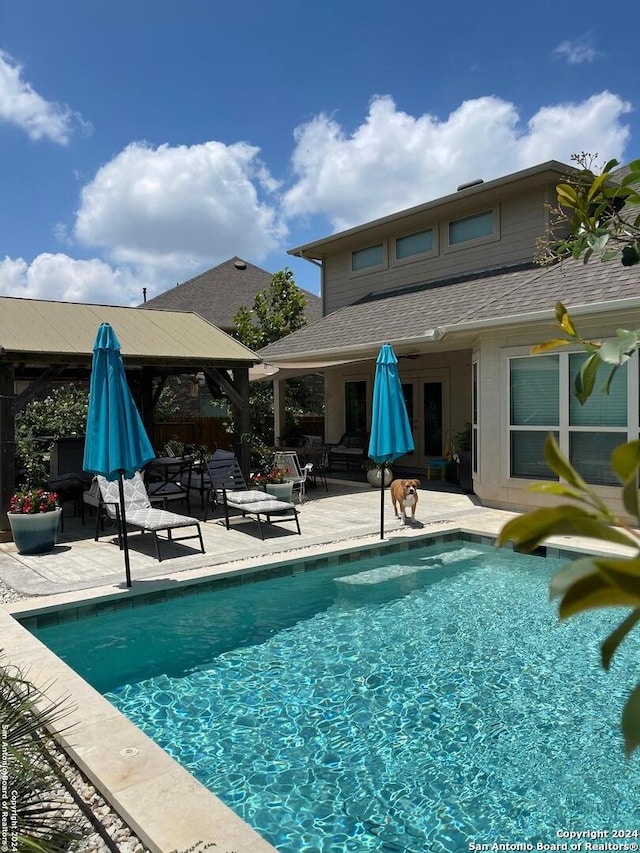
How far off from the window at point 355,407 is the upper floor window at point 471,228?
5161 millimetres

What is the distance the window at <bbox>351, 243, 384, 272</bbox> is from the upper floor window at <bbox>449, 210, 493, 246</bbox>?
285 cm

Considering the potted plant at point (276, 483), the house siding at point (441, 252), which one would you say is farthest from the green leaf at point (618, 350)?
the house siding at point (441, 252)

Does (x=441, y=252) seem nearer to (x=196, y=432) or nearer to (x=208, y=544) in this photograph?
(x=196, y=432)

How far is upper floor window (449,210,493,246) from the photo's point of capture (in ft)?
51.0

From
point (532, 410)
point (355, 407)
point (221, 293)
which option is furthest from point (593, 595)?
point (221, 293)

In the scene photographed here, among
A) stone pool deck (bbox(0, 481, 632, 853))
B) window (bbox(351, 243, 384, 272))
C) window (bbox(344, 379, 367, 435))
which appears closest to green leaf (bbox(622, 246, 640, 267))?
stone pool deck (bbox(0, 481, 632, 853))

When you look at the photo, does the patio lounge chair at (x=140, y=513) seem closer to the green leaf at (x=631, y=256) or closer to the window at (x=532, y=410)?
the window at (x=532, y=410)

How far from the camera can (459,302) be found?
46.8 feet

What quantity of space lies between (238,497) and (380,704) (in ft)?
19.7

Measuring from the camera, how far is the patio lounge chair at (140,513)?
29.1 feet

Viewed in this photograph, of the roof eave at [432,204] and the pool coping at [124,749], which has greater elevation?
the roof eave at [432,204]

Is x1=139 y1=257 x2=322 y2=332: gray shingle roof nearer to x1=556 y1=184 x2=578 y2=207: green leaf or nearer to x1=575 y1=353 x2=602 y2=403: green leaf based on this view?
x1=556 y1=184 x2=578 y2=207: green leaf

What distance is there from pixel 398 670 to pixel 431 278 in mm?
13272

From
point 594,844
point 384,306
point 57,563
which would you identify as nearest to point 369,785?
point 594,844
